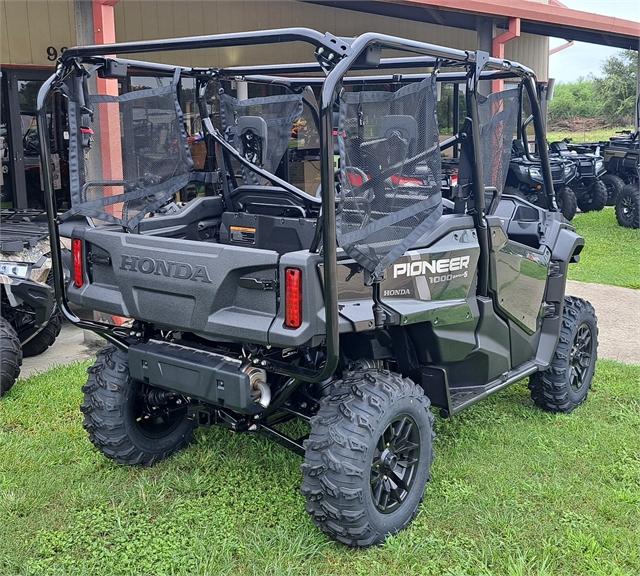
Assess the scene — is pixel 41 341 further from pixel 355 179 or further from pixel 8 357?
pixel 355 179

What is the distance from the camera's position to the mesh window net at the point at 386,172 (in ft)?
9.59

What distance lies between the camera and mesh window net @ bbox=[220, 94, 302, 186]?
14.1 ft

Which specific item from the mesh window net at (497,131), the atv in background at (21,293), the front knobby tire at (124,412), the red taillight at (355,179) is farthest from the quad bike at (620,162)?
the red taillight at (355,179)

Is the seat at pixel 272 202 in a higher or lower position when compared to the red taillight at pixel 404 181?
lower

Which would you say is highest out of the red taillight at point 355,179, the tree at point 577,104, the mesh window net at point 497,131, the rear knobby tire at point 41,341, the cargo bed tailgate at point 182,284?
the tree at point 577,104

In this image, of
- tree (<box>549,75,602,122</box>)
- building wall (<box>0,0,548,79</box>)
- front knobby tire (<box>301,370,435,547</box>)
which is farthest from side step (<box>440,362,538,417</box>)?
tree (<box>549,75,602,122</box>)

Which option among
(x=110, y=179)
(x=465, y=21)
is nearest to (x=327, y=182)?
(x=110, y=179)

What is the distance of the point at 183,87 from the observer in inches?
165

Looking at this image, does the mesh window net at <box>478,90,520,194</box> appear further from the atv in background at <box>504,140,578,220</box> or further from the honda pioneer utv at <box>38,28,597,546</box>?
the atv in background at <box>504,140,578,220</box>

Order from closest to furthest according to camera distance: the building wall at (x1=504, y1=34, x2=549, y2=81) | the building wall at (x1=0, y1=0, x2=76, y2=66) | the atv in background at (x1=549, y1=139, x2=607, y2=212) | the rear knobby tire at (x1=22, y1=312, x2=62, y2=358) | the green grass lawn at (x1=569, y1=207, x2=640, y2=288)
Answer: the rear knobby tire at (x1=22, y1=312, x2=62, y2=358), the green grass lawn at (x1=569, y1=207, x2=640, y2=288), the building wall at (x1=0, y1=0, x2=76, y2=66), the atv in background at (x1=549, y1=139, x2=607, y2=212), the building wall at (x1=504, y1=34, x2=549, y2=81)

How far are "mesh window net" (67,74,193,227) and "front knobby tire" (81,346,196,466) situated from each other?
30.7 inches

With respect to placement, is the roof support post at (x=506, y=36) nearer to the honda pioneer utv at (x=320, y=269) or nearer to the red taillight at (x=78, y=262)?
the honda pioneer utv at (x=320, y=269)

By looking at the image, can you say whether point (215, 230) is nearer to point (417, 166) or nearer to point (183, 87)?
point (183, 87)

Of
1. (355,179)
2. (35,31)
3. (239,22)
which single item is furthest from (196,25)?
(355,179)
